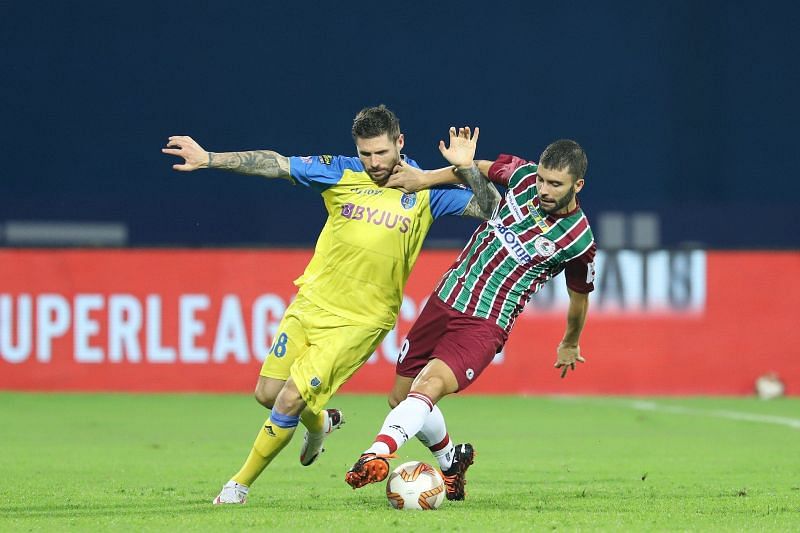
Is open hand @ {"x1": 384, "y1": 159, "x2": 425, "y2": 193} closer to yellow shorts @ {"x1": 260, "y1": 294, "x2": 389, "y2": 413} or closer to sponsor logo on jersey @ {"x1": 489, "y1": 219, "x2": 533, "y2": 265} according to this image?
sponsor logo on jersey @ {"x1": 489, "y1": 219, "x2": 533, "y2": 265}

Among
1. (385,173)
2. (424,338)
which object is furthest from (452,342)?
(385,173)

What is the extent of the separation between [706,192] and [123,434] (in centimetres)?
1141

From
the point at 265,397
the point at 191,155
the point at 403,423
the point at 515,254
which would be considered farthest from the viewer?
the point at 265,397

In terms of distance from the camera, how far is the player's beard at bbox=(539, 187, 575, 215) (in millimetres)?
6513

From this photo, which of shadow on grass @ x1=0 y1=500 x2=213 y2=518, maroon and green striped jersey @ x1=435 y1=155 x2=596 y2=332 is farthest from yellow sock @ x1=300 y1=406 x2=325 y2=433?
maroon and green striped jersey @ x1=435 y1=155 x2=596 y2=332

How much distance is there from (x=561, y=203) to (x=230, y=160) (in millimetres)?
1507

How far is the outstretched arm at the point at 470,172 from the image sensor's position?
6.62 meters

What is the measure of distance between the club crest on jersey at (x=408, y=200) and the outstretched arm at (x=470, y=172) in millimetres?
251

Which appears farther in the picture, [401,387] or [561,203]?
[401,387]

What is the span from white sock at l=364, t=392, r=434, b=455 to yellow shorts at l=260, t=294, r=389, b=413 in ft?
1.78

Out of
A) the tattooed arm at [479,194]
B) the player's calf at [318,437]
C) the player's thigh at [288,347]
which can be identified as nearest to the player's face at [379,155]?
the tattooed arm at [479,194]

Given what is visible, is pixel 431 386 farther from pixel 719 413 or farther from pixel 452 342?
pixel 719 413

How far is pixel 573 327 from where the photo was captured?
7.02 meters

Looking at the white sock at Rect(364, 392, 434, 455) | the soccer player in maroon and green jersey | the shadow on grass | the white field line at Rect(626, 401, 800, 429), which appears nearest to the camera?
the white sock at Rect(364, 392, 434, 455)
